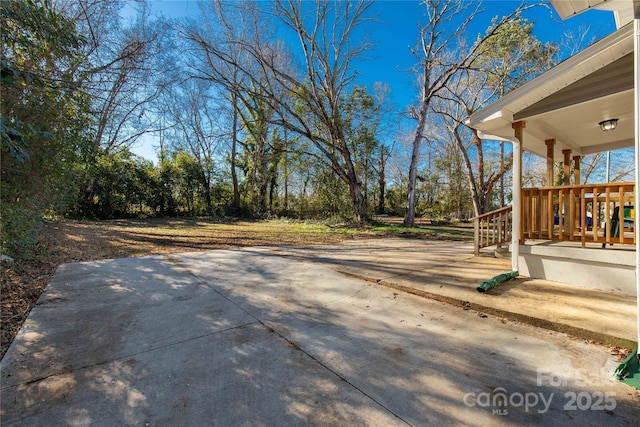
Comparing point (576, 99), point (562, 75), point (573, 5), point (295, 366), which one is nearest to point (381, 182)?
point (576, 99)

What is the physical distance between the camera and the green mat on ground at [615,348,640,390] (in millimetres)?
1748

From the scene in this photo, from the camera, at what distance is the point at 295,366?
1957 mm

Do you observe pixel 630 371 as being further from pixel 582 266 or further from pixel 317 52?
pixel 317 52

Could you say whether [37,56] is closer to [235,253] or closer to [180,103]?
[235,253]

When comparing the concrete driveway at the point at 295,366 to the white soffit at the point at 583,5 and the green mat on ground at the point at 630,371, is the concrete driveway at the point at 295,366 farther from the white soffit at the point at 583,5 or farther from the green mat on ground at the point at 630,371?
the white soffit at the point at 583,5

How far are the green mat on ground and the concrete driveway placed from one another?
7cm

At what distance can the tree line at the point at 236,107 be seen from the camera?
3.62 m

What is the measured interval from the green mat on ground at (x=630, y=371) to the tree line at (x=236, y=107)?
→ 423 centimetres

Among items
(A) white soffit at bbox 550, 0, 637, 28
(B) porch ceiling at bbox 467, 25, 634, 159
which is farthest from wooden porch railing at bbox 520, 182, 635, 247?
(A) white soffit at bbox 550, 0, 637, 28

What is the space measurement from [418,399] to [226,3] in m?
13.0

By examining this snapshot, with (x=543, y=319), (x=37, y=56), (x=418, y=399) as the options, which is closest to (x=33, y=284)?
(x=37, y=56)

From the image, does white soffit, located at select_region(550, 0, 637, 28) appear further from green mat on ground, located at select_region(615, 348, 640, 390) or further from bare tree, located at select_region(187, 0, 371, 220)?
bare tree, located at select_region(187, 0, 371, 220)

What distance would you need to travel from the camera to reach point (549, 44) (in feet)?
39.9

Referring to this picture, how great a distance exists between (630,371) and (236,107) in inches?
641
